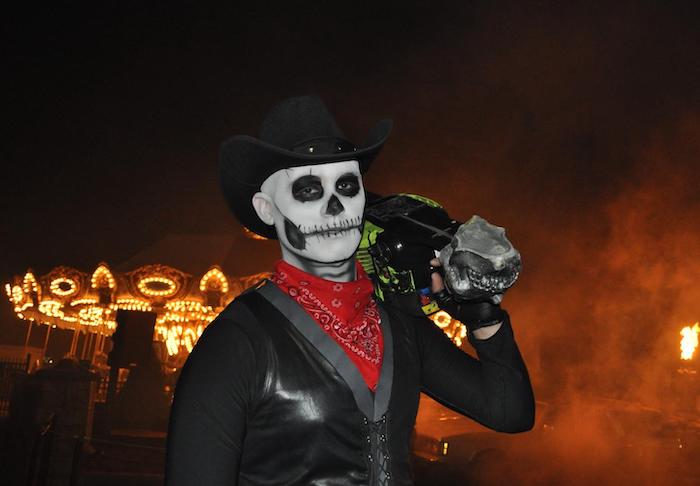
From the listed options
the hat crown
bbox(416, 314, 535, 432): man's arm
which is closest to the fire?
bbox(416, 314, 535, 432): man's arm

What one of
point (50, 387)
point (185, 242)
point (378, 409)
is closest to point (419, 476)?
point (50, 387)

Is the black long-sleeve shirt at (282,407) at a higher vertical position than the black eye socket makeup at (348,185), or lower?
lower

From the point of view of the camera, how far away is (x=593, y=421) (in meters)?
11.0

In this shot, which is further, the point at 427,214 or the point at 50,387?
the point at 50,387

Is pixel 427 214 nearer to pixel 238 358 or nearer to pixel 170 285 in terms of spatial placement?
pixel 238 358

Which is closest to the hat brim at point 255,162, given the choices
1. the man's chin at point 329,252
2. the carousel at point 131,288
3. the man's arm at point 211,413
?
the man's chin at point 329,252

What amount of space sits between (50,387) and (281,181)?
23.7 ft

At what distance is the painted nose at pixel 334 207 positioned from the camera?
7.18 ft

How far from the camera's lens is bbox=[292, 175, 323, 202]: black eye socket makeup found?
2203 mm

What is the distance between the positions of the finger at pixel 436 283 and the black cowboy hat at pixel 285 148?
47 centimetres

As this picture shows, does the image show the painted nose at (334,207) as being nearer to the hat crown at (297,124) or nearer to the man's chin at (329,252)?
the man's chin at (329,252)

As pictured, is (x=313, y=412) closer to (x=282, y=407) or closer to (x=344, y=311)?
(x=282, y=407)

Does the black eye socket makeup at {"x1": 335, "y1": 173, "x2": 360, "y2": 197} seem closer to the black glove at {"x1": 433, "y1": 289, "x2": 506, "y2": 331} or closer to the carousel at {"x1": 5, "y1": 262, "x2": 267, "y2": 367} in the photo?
the black glove at {"x1": 433, "y1": 289, "x2": 506, "y2": 331}

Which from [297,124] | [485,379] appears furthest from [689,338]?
[297,124]
